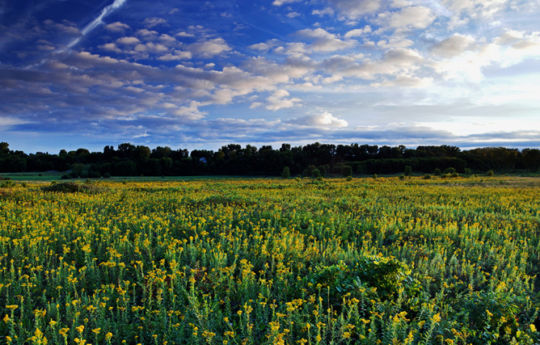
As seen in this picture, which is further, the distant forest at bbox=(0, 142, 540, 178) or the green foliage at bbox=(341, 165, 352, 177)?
the distant forest at bbox=(0, 142, 540, 178)

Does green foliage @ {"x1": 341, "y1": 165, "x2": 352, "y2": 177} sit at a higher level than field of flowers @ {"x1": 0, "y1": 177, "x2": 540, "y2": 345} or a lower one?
higher

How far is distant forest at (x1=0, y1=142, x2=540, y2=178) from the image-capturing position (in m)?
77.7

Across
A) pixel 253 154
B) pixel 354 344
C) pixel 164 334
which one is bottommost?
pixel 354 344

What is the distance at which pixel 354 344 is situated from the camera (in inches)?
172

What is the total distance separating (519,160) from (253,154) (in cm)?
7653

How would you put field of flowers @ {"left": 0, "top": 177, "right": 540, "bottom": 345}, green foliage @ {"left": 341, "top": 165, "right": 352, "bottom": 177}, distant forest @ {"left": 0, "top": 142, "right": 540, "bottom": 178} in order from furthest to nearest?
distant forest @ {"left": 0, "top": 142, "right": 540, "bottom": 178} → green foliage @ {"left": 341, "top": 165, "right": 352, "bottom": 177} → field of flowers @ {"left": 0, "top": 177, "right": 540, "bottom": 345}

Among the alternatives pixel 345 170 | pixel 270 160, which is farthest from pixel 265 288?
pixel 270 160

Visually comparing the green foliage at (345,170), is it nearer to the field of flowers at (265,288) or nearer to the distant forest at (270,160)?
the distant forest at (270,160)

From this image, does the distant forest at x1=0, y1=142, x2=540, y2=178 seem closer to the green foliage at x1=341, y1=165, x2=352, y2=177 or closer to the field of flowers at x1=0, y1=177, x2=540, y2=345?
the green foliage at x1=341, y1=165, x2=352, y2=177

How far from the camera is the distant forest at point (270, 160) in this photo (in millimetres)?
77688

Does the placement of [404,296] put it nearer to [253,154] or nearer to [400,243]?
[400,243]

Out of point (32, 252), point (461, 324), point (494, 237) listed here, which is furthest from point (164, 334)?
point (494, 237)

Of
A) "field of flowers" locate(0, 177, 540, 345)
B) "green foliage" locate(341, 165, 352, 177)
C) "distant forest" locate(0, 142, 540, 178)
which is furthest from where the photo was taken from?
"distant forest" locate(0, 142, 540, 178)

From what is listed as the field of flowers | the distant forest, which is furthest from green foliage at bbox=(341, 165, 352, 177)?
the field of flowers
